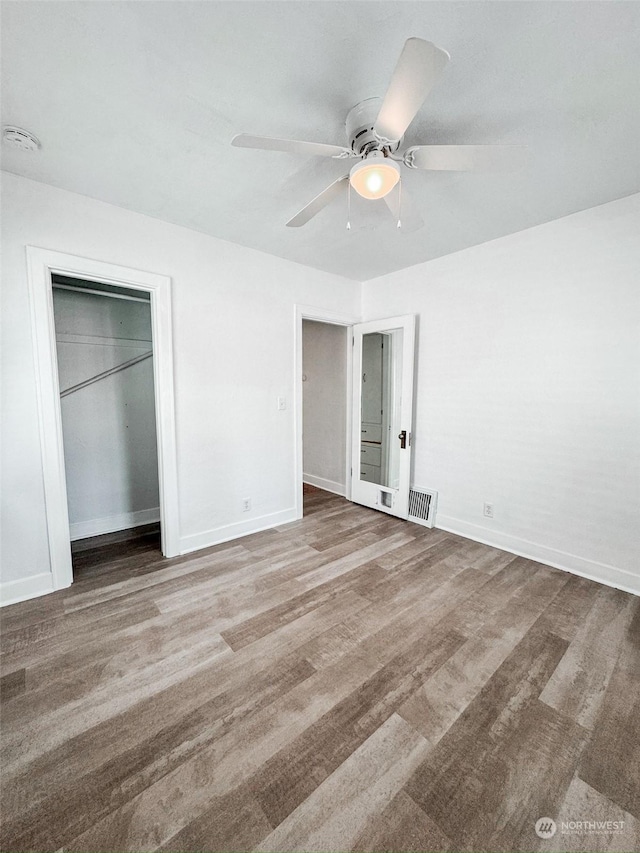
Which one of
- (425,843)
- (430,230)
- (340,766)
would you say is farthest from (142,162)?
(425,843)

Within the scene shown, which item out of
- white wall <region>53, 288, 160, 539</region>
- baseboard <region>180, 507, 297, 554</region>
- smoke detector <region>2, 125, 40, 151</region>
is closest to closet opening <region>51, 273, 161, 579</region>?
white wall <region>53, 288, 160, 539</region>

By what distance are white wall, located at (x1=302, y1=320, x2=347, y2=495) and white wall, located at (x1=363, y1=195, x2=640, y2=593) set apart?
1188 millimetres

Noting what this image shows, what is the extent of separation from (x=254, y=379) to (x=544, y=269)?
2556 millimetres

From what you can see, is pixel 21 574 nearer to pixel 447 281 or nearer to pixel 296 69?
pixel 296 69

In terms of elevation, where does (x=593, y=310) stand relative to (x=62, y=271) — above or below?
below

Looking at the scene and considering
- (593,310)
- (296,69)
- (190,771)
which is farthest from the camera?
(593,310)

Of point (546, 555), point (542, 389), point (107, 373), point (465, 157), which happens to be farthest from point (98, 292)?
point (546, 555)

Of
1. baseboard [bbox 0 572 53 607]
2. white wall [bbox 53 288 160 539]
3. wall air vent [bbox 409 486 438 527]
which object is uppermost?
white wall [bbox 53 288 160 539]

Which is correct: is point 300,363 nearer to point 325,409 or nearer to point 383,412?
point 383,412

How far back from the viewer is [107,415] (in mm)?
3395

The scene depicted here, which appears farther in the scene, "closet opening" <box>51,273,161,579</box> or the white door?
the white door

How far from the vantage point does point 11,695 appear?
1526 millimetres

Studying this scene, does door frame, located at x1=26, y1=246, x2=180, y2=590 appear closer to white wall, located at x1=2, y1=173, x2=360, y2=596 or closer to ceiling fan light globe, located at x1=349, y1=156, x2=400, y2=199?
white wall, located at x1=2, y1=173, x2=360, y2=596

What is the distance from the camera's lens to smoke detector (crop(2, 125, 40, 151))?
1657 millimetres
